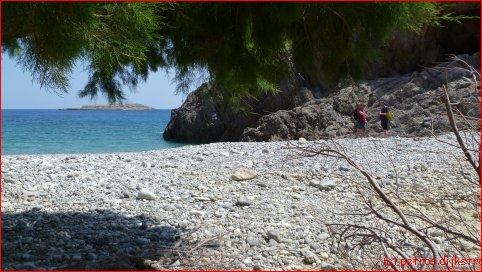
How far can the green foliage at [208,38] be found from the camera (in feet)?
7.44

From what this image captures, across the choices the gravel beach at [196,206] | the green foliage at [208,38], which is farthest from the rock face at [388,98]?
the green foliage at [208,38]

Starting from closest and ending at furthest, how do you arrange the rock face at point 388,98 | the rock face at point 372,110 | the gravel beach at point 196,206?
1. the gravel beach at point 196,206
2. the rock face at point 372,110
3. the rock face at point 388,98

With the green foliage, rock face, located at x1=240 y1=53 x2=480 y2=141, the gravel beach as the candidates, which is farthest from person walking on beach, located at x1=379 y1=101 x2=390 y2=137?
the green foliage

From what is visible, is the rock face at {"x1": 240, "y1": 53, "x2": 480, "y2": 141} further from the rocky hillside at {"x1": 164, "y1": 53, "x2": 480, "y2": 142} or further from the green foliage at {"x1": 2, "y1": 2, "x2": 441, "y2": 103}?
the green foliage at {"x1": 2, "y1": 2, "x2": 441, "y2": 103}

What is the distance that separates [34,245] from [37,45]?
2.15 m

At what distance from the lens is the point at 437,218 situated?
4984mm

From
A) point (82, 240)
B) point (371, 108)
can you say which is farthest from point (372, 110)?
point (82, 240)

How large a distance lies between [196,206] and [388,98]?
41.6 ft

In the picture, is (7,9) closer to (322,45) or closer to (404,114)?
(322,45)

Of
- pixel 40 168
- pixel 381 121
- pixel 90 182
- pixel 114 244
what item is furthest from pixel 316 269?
pixel 381 121

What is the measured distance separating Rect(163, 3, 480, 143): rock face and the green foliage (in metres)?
8.67

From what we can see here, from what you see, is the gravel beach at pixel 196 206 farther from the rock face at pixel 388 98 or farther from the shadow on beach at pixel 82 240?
the rock face at pixel 388 98

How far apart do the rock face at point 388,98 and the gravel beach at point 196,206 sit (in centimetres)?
554

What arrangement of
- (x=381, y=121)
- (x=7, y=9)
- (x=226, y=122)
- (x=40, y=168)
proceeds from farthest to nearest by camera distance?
(x=226, y=122) → (x=381, y=121) → (x=40, y=168) → (x=7, y=9)
